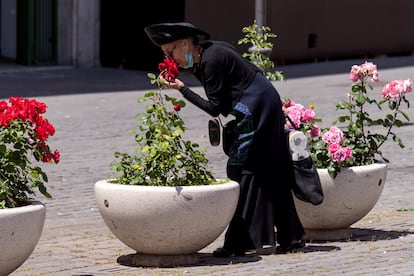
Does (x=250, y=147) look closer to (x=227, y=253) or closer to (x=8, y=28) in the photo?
(x=227, y=253)

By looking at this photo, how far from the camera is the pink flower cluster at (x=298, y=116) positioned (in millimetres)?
10148

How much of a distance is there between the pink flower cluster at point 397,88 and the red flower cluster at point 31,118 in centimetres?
319

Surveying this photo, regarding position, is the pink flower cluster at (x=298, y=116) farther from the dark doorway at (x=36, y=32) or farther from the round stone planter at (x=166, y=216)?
the dark doorway at (x=36, y=32)

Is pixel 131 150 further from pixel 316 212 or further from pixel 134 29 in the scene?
pixel 134 29

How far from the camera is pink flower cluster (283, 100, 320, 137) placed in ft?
33.3

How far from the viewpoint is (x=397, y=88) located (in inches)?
409

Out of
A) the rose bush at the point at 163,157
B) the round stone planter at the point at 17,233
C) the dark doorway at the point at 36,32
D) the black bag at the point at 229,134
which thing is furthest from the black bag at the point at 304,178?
the dark doorway at the point at 36,32

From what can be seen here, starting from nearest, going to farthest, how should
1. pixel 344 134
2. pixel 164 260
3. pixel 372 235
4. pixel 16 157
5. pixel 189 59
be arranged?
pixel 16 157
pixel 164 260
pixel 189 59
pixel 372 235
pixel 344 134

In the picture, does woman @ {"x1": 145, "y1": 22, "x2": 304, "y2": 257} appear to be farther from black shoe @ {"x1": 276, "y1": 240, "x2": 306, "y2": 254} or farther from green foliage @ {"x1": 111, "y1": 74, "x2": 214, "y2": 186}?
green foliage @ {"x1": 111, "y1": 74, "x2": 214, "y2": 186}

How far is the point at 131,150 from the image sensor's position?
15273 millimetres

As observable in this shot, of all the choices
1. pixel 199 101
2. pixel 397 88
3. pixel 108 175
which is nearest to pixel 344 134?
pixel 397 88

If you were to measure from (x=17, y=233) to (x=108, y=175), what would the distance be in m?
5.52

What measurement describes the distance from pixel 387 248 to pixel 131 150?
19.6 feet

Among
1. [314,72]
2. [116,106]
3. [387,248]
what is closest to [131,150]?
[116,106]
